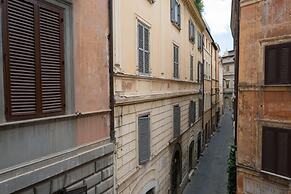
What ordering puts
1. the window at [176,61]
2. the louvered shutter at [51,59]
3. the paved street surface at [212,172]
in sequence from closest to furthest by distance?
the louvered shutter at [51,59], the window at [176,61], the paved street surface at [212,172]

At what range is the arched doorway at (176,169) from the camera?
49.3 feet

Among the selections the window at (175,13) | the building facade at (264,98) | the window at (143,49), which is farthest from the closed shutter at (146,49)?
the window at (175,13)

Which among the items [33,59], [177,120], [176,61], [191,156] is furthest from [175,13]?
[33,59]

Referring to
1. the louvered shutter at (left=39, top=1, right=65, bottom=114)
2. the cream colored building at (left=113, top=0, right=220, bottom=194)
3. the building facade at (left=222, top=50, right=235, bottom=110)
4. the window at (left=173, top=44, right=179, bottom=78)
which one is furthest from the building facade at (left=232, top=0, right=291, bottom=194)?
the building facade at (left=222, top=50, right=235, bottom=110)

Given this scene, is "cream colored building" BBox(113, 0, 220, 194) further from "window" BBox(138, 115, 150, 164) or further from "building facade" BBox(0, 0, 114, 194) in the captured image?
"building facade" BBox(0, 0, 114, 194)

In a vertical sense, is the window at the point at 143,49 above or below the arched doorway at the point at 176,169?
above

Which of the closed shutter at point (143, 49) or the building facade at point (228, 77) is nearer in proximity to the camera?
the closed shutter at point (143, 49)

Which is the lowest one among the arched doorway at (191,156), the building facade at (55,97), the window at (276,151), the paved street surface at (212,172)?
the paved street surface at (212,172)

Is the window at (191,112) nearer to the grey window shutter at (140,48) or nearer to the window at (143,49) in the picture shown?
the window at (143,49)

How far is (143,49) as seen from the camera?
10.5 m

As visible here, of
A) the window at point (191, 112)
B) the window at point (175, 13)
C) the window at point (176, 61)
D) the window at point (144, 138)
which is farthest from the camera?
the window at point (191, 112)

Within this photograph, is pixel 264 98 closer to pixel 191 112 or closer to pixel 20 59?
pixel 20 59

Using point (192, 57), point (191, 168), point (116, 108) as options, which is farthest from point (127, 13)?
point (191, 168)

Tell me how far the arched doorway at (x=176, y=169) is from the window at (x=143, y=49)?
5.83m
